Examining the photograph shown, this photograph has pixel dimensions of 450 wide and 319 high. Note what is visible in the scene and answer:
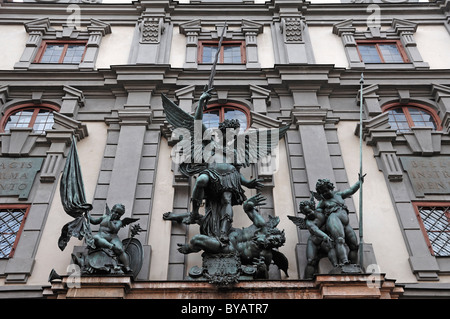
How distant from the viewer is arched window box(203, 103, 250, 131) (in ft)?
43.9

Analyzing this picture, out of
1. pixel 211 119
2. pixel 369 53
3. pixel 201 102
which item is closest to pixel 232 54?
pixel 211 119

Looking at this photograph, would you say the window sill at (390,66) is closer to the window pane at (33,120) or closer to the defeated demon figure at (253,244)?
the defeated demon figure at (253,244)

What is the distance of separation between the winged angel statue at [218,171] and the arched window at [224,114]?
172 cm

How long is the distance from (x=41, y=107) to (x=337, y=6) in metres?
11.0

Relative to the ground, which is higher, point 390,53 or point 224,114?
point 390,53

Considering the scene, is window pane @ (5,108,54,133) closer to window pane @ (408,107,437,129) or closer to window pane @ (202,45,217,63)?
window pane @ (202,45,217,63)

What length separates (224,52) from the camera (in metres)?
15.8

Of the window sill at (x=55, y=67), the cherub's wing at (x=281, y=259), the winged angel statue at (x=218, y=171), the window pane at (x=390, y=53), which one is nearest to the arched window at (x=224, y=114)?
the winged angel statue at (x=218, y=171)

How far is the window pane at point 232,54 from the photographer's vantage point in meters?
15.4

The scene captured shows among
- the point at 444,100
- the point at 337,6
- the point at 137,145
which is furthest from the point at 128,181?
the point at 337,6

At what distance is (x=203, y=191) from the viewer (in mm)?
9961

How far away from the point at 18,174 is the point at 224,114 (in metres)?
5.90

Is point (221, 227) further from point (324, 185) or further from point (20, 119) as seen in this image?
point (20, 119)

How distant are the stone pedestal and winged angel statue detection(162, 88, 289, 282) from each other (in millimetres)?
827
